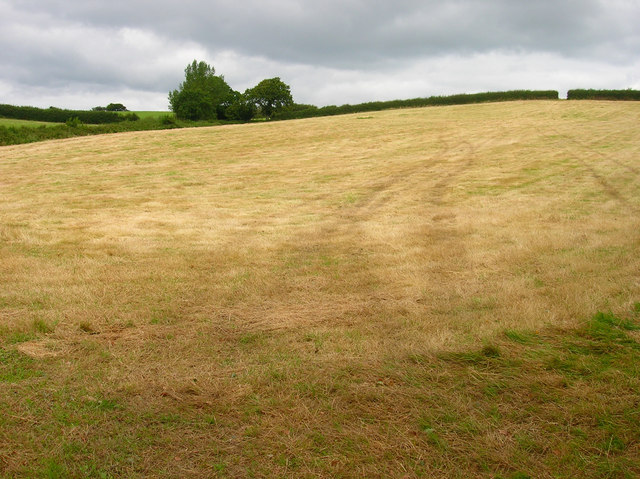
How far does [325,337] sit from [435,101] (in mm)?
43217

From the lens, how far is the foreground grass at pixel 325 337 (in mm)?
3223

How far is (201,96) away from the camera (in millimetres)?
60625

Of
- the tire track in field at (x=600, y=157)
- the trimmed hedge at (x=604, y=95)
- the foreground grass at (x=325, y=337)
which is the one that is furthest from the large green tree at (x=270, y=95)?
the foreground grass at (x=325, y=337)

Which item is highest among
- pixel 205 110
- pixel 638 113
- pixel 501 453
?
pixel 205 110

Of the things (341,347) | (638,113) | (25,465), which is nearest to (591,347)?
(341,347)

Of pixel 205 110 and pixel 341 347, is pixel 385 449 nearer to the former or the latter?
pixel 341 347

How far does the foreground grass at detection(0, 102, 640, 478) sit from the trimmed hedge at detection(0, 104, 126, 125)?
1588 inches

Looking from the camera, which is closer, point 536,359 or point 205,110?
point 536,359

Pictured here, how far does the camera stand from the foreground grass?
3223 mm

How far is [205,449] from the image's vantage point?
3.25 metres

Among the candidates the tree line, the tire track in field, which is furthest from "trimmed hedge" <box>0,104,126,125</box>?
the tire track in field

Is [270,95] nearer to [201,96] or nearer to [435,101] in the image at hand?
[201,96]

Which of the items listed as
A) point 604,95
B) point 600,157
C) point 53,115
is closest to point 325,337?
point 600,157

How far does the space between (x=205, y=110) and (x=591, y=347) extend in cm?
6270
